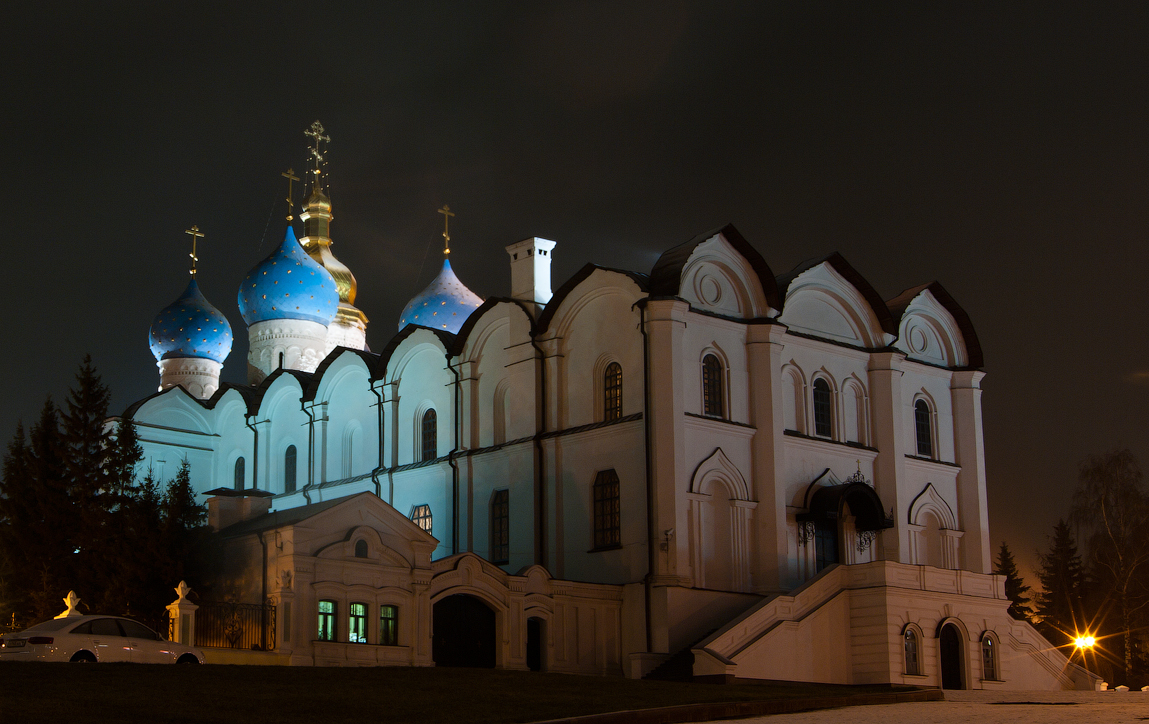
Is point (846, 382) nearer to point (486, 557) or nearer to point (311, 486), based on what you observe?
point (486, 557)

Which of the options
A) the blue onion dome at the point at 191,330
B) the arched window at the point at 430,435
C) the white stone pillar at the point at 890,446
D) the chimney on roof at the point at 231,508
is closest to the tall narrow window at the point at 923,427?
the white stone pillar at the point at 890,446

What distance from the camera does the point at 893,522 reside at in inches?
1190

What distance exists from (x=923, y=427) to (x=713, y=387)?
723cm

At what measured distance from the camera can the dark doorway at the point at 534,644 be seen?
26.5m

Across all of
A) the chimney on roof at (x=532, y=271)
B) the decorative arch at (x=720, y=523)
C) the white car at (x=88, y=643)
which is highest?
the chimney on roof at (x=532, y=271)

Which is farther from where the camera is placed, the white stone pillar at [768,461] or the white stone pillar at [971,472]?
the white stone pillar at [971,472]

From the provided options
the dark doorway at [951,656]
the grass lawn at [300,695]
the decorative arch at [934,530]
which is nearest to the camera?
the grass lawn at [300,695]

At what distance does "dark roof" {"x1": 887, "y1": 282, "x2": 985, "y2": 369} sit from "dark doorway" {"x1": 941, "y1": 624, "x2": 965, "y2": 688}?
27.7 feet

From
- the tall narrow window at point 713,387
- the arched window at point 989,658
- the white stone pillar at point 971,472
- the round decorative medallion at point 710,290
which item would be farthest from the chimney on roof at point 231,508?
the white stone pillar at point 971,472

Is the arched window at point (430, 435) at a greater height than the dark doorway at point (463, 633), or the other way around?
the arched window at point (430, 435)

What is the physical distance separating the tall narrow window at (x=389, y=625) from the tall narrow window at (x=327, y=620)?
35.4 inches

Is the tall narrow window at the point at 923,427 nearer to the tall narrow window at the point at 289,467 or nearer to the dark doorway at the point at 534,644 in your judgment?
the dark doorway at the point at 534,644

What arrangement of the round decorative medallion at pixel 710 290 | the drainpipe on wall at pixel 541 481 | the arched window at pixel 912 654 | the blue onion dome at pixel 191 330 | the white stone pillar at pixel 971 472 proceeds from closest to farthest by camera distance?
the arched window at pixel 912 654 < the round decorative medallion at pixel 710 290 < the drainpipe on wall at pixel 541 481 < the white stone pillar at pixel 971 472 < the blue onion dome at pixel 191 330

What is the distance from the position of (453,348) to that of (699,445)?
7838 millimetres
